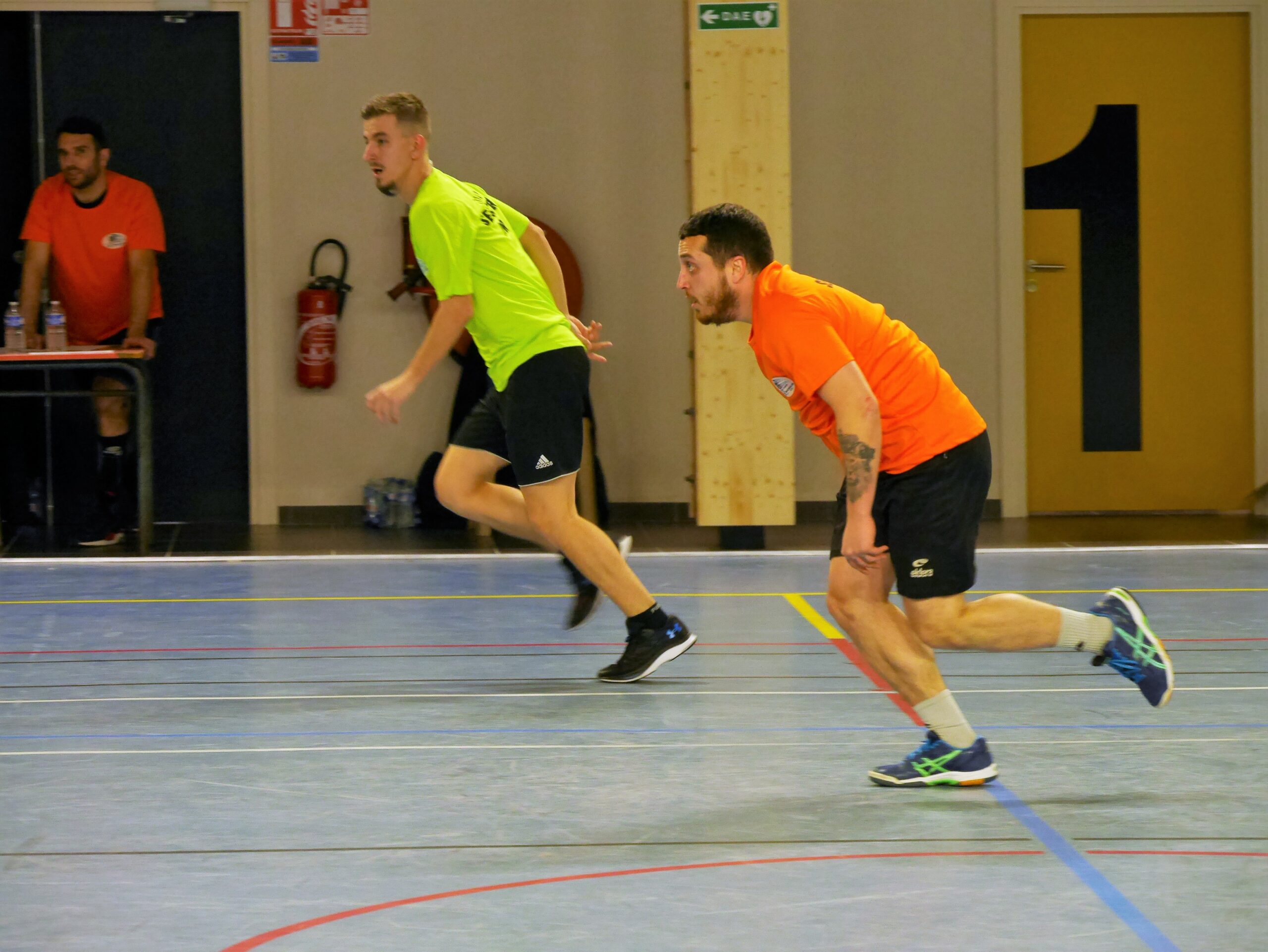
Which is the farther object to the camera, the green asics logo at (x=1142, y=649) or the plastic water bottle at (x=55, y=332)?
the plastic water bottle at (x=55, y=332)

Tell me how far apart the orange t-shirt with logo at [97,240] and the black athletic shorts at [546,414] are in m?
4.31

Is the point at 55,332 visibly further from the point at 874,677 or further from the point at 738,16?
the point at 874,677

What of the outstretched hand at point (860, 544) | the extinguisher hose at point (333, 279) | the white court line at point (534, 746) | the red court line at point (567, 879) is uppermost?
the extinguisher hose at point (333, 279)

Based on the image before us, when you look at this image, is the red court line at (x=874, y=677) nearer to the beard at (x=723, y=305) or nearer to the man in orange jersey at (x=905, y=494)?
the man in orange jersey at (x=905, y=494)

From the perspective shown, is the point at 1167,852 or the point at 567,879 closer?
the point at 567,879

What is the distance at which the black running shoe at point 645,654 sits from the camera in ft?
16.5

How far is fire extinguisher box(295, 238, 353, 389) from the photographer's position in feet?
30.9

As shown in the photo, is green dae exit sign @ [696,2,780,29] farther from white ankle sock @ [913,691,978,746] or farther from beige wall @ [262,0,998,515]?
white ankle sock @ [913,691,978,746]

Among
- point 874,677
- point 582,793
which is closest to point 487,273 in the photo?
point 874,677

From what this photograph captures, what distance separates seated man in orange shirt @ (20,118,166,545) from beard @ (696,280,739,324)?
5.63 meters

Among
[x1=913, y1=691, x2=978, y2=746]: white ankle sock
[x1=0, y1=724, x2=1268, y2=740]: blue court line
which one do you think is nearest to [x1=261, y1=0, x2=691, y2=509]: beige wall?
[x1=0, y1=724, x2=1268, y2=740]: blue court line

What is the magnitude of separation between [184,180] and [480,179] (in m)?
1.72

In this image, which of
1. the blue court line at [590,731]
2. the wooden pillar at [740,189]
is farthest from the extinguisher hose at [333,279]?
the blue court line at [590,731]

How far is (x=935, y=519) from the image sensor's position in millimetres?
3725
